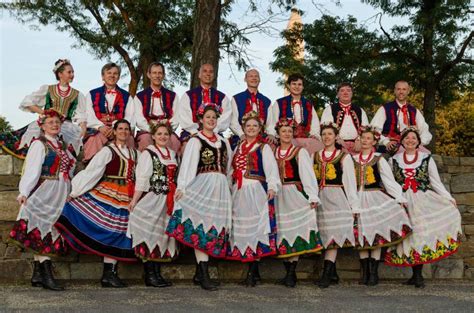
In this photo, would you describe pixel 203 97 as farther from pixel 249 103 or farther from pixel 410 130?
pixel 410 130

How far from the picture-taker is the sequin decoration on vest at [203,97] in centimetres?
599

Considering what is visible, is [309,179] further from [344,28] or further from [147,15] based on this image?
[147,15]

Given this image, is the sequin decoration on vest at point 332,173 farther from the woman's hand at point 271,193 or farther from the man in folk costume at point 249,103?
the man in folk costume at point 249,103

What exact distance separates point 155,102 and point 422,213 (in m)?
2.90

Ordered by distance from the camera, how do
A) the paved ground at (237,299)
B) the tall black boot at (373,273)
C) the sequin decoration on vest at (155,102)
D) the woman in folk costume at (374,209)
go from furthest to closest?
the sequin decoration on vest at (155,102) < the tall black boot at (373,273) < the woman in folk costume at (374,209) < the paved ground at (237,299)

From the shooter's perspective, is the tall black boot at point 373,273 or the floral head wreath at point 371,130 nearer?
the tall black boot at point 373,273

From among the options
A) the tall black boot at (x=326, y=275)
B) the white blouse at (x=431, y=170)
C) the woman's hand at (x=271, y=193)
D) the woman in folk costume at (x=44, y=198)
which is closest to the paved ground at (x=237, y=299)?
the tall black boot at (x=326, y=275)

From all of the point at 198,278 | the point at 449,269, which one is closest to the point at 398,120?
the point at 449,269

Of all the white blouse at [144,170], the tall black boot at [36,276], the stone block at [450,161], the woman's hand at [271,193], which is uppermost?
the stone block at [450,161]

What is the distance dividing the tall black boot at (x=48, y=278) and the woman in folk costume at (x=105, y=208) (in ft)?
Answer: 0.94

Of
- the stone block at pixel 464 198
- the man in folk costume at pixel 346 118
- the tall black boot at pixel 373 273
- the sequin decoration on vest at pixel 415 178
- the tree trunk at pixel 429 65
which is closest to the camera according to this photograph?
the tall black boot at pixel 373 273

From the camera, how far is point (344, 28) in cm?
994

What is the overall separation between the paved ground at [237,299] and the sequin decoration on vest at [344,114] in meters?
1.75

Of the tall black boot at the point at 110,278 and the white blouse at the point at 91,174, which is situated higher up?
the white blouse at the point at 91,174
